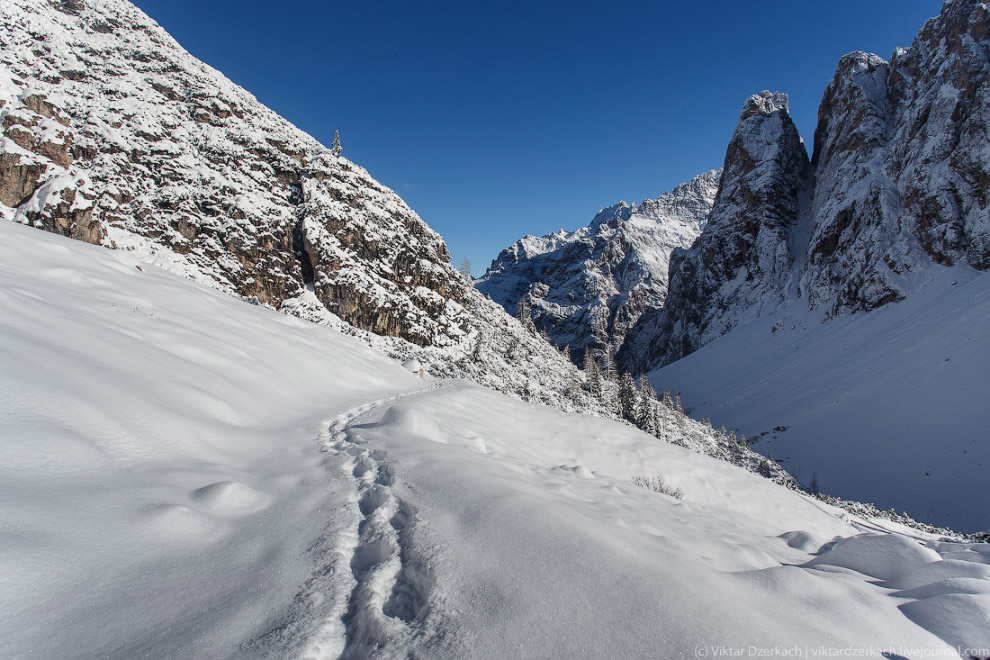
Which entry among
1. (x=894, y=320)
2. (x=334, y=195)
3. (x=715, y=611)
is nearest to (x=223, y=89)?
(x=334, y=195)

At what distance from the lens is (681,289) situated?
97125mm

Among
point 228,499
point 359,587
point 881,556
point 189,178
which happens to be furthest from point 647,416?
point 189,178

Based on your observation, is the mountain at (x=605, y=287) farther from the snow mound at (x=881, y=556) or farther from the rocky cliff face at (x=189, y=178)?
the snow mound at (x=881, y=556)

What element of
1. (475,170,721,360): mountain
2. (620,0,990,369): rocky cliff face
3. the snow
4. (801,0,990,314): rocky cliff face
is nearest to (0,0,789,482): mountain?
the snow

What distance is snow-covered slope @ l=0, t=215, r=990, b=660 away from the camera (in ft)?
6.84

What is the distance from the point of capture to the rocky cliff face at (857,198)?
154ft

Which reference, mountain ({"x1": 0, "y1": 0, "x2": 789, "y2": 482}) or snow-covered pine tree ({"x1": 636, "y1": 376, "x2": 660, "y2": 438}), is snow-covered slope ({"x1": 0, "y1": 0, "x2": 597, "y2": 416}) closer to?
mountain ({"x1": 0, "y1": 0, "x2": 789, "y2": 482})

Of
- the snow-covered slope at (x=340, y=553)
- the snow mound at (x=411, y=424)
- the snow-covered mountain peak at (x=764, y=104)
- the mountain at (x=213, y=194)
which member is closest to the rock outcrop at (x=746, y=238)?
the snow-covered mountain peak at (x=764, y=104)

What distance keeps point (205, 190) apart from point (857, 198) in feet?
269

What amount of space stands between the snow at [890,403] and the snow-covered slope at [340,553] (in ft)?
107

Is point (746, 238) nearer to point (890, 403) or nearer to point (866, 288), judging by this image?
point (866, 288)

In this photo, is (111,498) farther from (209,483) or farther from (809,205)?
(809,205)

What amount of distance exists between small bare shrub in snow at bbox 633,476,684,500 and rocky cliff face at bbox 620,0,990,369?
5838cm

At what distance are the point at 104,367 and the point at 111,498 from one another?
10.2 feet
